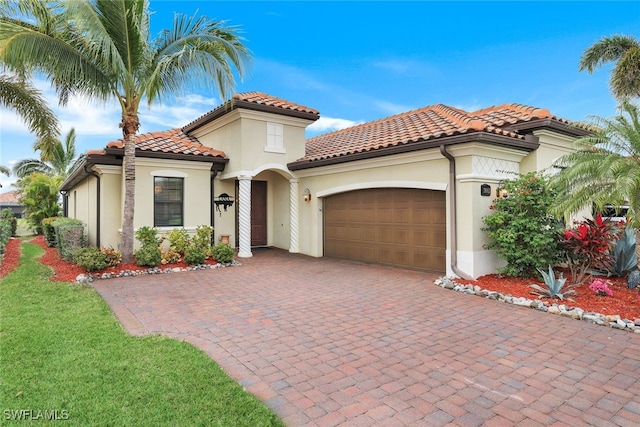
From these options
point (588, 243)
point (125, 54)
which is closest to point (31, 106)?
point (125, 54)

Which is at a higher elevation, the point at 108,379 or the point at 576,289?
the point at 576,289

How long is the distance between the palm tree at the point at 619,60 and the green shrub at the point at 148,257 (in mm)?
19148

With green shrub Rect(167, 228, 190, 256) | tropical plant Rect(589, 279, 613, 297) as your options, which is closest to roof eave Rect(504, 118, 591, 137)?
tropical plant Rect(589, 279, 613, 297)

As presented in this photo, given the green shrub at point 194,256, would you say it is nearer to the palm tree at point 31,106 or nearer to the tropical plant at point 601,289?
the palm tree at point 31,106

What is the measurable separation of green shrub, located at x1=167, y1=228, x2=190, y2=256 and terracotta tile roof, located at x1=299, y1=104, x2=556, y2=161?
505 centimetres

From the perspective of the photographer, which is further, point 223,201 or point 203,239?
point 223,201

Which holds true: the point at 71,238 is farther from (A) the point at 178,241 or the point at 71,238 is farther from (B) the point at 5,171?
(B) the point at 5,171

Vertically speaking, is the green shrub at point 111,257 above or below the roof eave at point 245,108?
below

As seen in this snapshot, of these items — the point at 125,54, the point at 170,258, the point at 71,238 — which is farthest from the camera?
the point at 71,238

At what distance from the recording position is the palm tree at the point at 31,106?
1112cm

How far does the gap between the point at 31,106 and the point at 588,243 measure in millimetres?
15894

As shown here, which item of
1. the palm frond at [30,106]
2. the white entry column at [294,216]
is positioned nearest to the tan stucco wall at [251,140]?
the white entry column at [294,216]

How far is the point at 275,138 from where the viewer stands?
537 inches

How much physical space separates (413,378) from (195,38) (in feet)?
32.1
